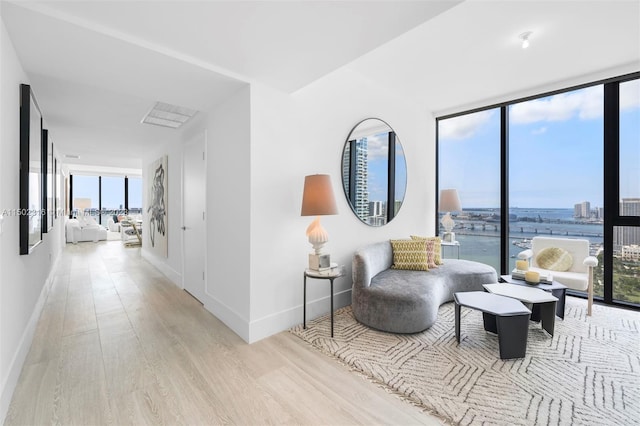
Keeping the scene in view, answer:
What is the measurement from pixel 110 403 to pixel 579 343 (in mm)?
3553

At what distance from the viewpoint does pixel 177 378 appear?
6.38 ft

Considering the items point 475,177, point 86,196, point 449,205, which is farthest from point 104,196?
point 475,177

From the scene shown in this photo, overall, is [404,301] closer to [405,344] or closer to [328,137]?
[405,344]

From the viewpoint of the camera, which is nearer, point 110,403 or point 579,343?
point 110,403

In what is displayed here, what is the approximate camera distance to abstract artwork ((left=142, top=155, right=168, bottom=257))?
466 cm

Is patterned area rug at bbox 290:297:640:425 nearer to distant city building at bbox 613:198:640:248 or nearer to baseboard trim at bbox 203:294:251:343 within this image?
baseboard trim at bbox 203:294:251:343

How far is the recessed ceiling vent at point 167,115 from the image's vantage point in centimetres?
340

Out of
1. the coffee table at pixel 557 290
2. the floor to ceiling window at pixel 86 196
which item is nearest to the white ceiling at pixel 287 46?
the coffee table at pixel 557 290

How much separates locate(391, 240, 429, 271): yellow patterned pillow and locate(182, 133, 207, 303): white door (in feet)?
7.65

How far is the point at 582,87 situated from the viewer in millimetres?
3475

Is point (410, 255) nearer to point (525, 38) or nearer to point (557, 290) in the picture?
point (557, 290)

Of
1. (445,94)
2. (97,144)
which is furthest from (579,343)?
(97,144)

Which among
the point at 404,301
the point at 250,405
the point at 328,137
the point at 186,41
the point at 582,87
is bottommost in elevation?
the point at 250,405

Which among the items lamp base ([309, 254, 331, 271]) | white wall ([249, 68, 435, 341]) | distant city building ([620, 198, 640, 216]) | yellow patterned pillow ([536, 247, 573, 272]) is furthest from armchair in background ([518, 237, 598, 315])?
lamp base ([309, 254, 331, 271])
